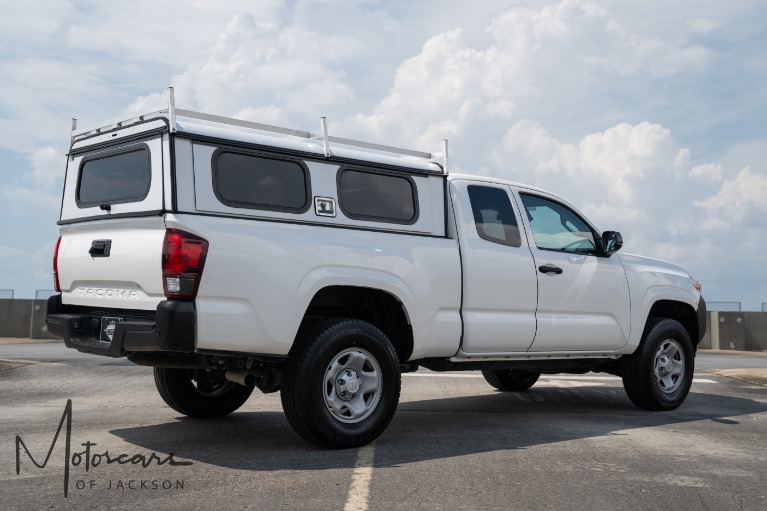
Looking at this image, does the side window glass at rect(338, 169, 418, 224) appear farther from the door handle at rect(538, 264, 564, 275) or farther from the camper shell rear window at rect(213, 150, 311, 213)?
the door handle at rect(538, 264, 564, 275)

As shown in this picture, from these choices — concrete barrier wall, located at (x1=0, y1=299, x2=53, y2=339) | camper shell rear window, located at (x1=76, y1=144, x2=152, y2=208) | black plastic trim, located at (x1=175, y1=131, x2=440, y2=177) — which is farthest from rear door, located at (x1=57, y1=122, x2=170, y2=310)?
concrete barrier wall, located at (x1=0, y1=299, x2=53, y2=339)

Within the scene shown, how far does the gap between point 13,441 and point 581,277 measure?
5185 millimetres

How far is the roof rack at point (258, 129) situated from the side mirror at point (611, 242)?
6.82 ft

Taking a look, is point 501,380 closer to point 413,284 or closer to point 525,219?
point 525,219

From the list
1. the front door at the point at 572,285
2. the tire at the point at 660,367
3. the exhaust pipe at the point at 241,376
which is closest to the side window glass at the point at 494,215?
the front door at the point at 572,285

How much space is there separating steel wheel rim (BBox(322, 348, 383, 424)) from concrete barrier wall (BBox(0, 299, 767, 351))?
22.0 metres

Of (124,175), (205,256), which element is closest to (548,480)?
(205,256)

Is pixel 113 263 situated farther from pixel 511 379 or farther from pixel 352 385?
pixel 511 379

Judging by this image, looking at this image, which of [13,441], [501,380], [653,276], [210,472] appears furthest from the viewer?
[501,380]

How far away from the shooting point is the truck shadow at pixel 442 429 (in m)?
6.12

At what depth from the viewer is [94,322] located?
6.34 meters

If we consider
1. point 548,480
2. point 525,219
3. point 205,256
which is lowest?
point 548,480

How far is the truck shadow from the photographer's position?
612 cm

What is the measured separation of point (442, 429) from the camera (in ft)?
24.6
